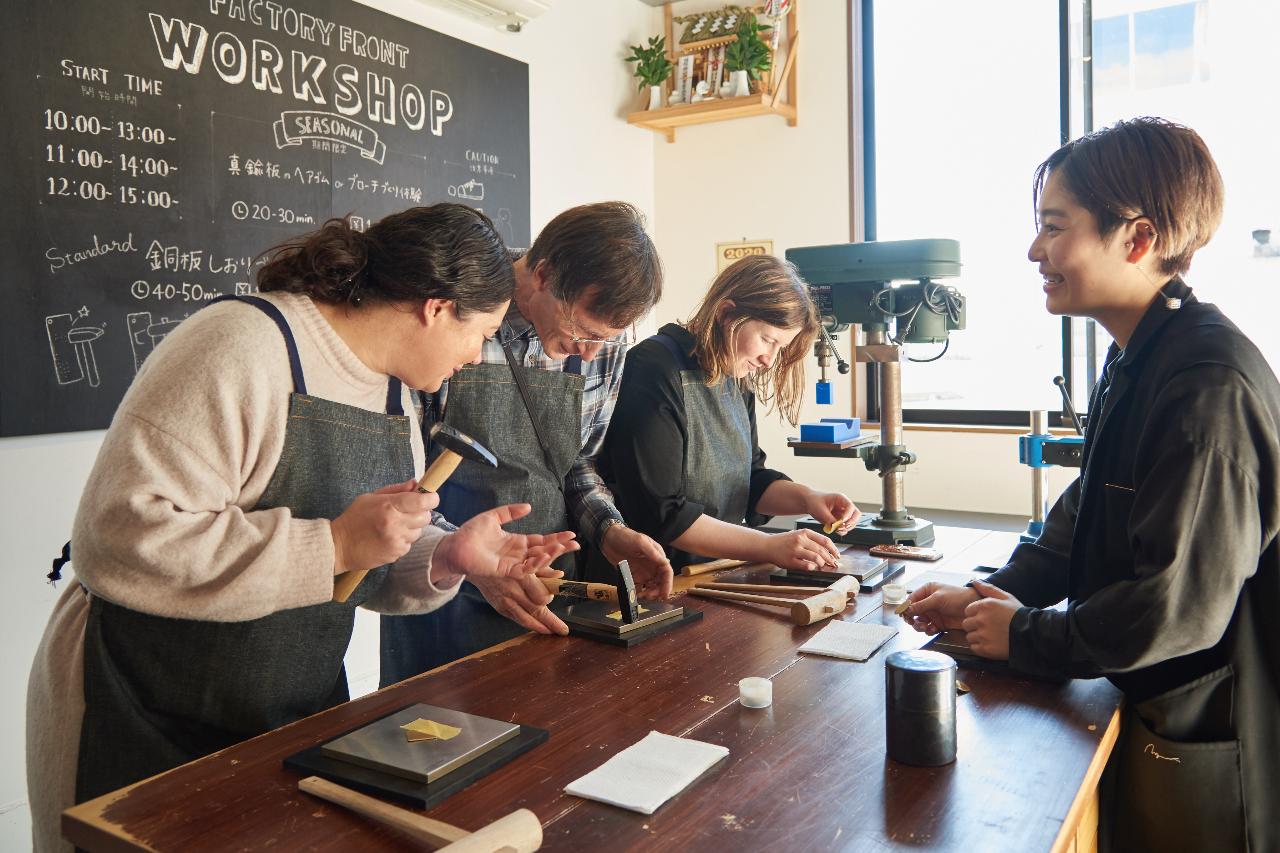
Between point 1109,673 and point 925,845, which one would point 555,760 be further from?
point 1109,673

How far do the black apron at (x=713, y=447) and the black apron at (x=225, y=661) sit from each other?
1074 mm

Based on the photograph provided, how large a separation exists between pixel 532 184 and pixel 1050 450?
266cm

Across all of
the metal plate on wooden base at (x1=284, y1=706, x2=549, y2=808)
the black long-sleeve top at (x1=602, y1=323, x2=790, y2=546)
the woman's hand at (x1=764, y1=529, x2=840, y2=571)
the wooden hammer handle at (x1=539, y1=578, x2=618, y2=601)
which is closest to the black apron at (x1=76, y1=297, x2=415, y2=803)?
the metal plate on wooden base at (x1=284, y1=706, x2=549, y2=808)

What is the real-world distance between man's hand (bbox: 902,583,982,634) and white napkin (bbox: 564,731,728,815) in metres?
0.60

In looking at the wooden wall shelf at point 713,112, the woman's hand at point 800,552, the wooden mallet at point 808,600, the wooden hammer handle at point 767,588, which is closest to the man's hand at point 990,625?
the wooden mallet at point 808,600

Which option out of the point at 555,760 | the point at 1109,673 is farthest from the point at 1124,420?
the point at 555,760

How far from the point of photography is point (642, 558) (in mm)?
2121

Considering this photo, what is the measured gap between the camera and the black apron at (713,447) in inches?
100

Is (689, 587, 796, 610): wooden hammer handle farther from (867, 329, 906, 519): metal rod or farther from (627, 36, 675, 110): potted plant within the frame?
(627, 36, 675, 110): potted plant

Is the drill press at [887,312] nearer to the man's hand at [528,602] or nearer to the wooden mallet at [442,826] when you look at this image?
the man's hand at [528,602]

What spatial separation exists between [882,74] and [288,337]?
3884 mm

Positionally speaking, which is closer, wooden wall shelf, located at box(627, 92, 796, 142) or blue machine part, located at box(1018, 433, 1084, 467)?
blue machine part, located at box(1018, 433, 1084, 467)

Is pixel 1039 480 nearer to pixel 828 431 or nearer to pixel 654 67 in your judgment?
pixel 828 431

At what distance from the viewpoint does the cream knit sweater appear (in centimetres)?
130
